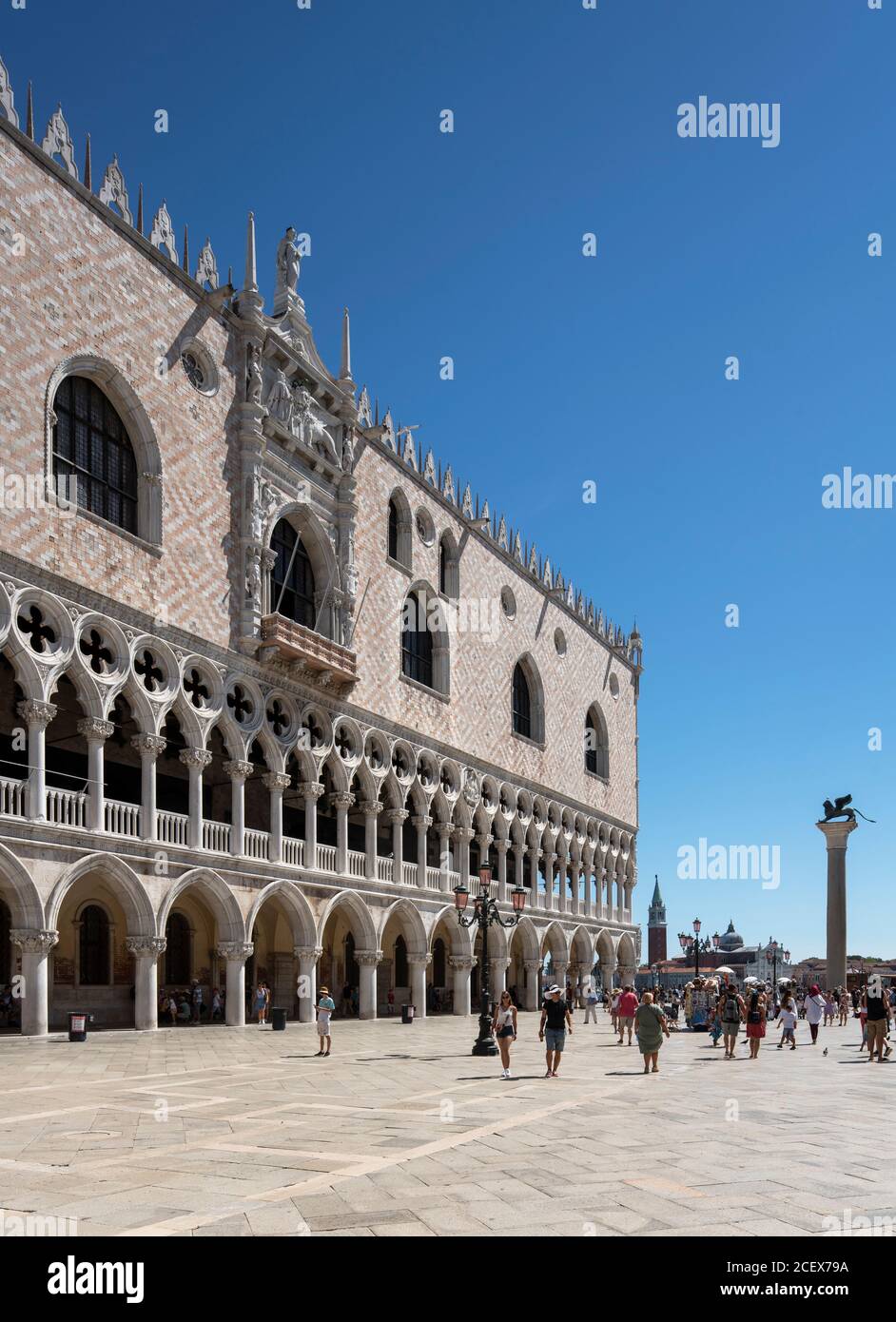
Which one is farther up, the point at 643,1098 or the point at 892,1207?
the point at 892,1207

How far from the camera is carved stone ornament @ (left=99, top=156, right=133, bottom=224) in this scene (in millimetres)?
24359

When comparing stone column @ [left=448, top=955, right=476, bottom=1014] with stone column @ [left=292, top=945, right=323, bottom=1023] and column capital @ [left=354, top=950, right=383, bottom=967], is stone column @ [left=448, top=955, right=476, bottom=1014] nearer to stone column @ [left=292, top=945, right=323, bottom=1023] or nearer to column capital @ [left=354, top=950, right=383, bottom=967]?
column capital @ [left=354, top=950, right=383, bottom=967]

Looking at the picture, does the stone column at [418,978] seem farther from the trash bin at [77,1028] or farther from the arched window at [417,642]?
the trash bin at [77,1028]

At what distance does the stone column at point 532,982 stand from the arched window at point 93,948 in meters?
20.9

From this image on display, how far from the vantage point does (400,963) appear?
39938 millimetres

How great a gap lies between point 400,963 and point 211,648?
17424 mm

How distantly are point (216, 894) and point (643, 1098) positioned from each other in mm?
13748

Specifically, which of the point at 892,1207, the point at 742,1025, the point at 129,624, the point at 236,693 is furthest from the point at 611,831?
the point at 892,1207

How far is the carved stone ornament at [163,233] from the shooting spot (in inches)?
1017

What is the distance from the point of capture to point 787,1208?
283 inches

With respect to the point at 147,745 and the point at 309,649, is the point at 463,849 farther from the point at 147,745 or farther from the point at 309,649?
the point at 147,745

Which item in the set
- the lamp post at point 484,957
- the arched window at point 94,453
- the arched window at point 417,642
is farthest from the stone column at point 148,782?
the arched window at point 417,642

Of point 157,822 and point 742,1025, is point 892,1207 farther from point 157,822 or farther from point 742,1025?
point 742,1025

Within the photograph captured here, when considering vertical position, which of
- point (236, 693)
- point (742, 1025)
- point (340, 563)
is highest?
point (340, 563)
